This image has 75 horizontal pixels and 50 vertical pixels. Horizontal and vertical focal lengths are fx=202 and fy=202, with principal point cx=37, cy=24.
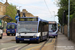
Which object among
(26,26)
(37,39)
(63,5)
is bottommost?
(37,39)

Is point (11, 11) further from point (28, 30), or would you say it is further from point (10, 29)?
point (28, 30)

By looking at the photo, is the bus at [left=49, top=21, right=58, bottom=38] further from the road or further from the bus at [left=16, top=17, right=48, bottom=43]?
the road

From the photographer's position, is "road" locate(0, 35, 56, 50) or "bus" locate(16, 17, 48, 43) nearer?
"road" locate(0, 35, 56, 50)

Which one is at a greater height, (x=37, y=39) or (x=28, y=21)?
(x=28, y=21)

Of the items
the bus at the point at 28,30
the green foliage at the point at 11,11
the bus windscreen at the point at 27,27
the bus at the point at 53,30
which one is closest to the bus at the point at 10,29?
the bus at the point at 53,30

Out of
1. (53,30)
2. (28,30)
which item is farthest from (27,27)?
(53,30)

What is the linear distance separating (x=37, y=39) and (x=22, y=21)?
2288 mm

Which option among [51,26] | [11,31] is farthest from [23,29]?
[11,31]

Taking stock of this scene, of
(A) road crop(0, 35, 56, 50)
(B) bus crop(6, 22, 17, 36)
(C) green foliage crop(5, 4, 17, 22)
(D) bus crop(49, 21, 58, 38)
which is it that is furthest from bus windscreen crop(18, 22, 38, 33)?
(C) green foliage crop(5, 4, 17, 22)

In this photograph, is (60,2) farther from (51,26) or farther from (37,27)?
(37,27)

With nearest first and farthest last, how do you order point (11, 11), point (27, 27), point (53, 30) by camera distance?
point (27, 27), point (53, 30), point (11, 11)

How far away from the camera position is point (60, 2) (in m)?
34.0

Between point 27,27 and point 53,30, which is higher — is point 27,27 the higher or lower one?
A: the higher one

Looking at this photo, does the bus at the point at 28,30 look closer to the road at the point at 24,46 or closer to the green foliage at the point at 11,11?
the road at the point at 24,46
